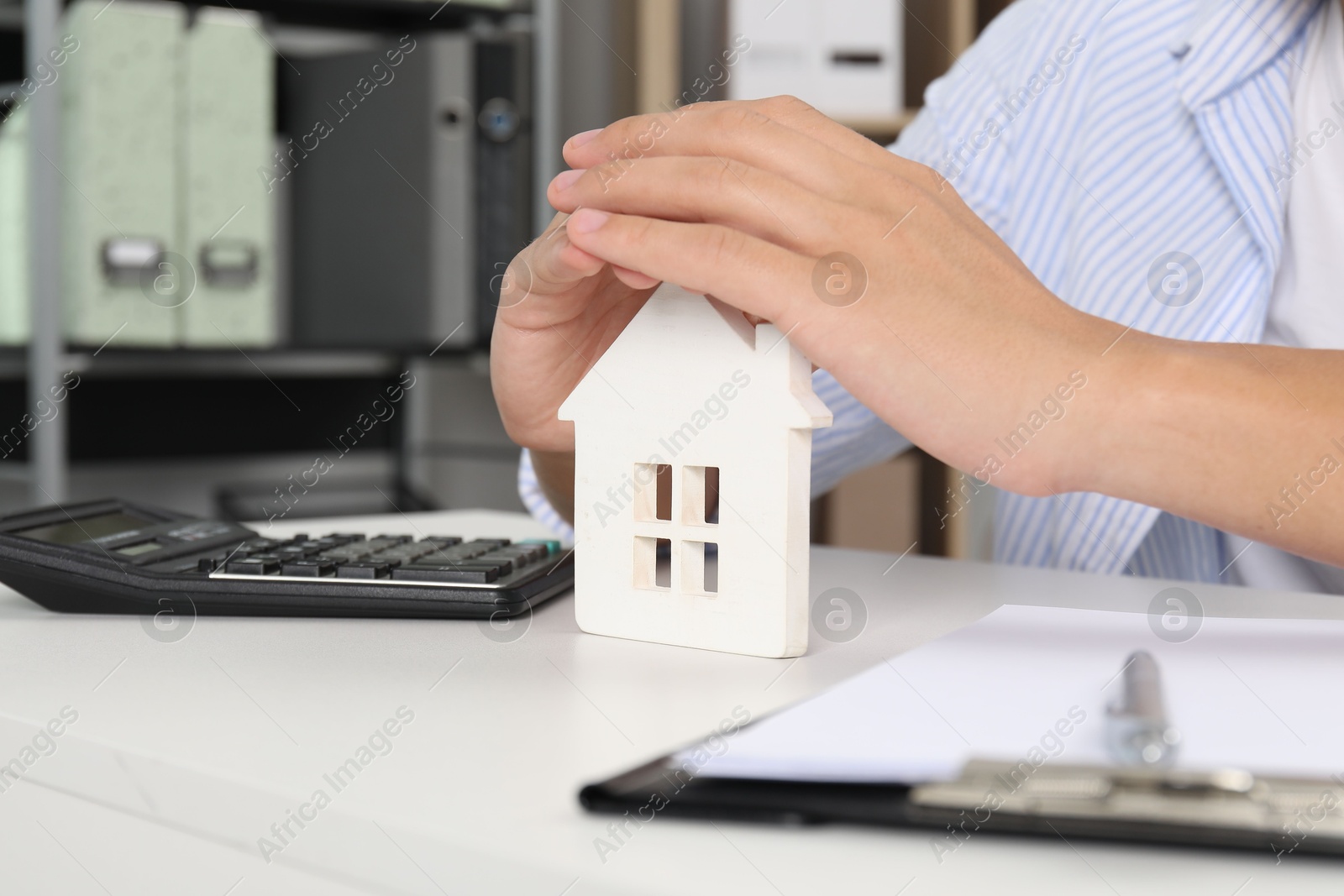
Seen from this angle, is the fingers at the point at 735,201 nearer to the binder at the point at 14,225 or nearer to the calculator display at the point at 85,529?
the calculator display at the point at 85,529

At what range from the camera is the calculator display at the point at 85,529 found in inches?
21.9

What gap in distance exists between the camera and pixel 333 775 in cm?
32

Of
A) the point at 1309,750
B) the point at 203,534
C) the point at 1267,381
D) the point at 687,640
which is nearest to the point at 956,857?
the point at 1309,750

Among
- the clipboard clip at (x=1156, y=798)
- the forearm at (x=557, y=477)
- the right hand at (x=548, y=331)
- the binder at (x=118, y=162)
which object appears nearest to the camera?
the clipboard clip at (x=1156, y=798)

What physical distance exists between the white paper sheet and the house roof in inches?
4.5

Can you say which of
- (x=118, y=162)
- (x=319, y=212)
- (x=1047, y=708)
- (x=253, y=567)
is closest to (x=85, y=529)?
(x=253, y=567)

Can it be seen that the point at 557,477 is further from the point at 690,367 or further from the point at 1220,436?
the point at 1220,436

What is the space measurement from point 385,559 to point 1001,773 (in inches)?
13.3

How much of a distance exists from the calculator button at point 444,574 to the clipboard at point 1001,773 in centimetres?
21

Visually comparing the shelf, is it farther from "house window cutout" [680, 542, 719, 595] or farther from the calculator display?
"house window cutout" [680, 542, 719, 595]

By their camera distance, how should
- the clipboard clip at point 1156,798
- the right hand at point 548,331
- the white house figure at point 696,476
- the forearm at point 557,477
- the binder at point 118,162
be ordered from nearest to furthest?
the clipboard clip at point 1156,798
the white house figure at point 696,476
the right hand at point 548,331
the forearm at point 557,477
the binder at point 118,162

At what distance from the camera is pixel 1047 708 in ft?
1.13

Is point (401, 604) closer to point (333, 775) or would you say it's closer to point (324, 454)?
point (333, 775)

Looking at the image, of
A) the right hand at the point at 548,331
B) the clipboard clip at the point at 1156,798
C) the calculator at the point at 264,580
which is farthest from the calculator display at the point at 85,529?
the clipboard clip at the point at 1156,798
